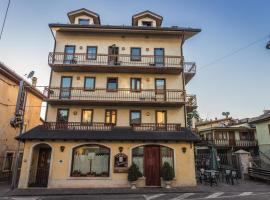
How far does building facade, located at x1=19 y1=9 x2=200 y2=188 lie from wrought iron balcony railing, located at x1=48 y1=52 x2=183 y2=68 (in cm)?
9

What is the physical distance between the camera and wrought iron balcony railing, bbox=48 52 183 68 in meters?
18.7

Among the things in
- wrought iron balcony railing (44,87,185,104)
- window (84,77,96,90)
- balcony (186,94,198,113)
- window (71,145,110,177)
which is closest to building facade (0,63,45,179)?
wrought iron balcony railing (44,87,185,104)

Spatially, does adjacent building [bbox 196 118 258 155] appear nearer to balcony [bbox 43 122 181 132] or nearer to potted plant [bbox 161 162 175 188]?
balcony [bbox 43 122 181 132]

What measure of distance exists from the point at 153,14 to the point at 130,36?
3.67 meters

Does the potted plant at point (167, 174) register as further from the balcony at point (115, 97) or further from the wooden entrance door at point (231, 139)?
the wooden entrance door at point (231, 139)

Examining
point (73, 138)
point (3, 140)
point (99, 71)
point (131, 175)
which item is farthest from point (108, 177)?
point (3, 140)

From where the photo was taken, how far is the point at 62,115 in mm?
17656

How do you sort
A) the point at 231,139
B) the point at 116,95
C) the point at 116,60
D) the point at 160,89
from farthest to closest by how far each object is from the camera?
1. the point at 231,139
2. the point at 116,60
3. the point at 160,89
4. the point at 116,95

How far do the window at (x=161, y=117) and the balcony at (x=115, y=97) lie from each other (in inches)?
28.6

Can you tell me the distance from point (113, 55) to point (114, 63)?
728 mm

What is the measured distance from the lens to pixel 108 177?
15086 mm

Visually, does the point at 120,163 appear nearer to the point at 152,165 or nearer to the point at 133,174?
the point at 133,174

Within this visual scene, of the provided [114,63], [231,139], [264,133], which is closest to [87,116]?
[114,63]

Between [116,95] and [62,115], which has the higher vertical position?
[116,95]
